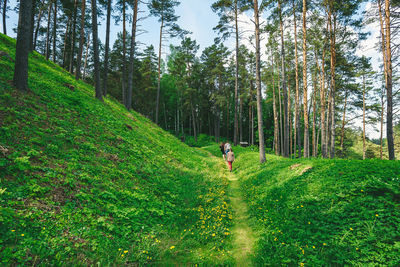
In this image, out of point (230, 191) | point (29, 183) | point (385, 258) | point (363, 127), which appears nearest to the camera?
point (385, 258)

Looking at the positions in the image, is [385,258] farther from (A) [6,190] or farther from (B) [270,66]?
(B) [270,66]

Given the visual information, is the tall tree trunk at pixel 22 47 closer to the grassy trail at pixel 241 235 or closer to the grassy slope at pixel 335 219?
the grassy trail at pixel 241 235

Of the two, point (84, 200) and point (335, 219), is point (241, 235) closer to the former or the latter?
point (335, 219)

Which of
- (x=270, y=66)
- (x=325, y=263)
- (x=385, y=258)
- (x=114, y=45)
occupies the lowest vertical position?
(x=325, y=263)

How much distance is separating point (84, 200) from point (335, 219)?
5883 mm

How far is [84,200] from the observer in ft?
13.1

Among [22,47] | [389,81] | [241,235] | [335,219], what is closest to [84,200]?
[241,235]

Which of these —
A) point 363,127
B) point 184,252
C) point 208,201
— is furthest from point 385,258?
point 363,127

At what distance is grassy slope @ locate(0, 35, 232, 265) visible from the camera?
2855mm

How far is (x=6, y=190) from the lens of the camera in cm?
322

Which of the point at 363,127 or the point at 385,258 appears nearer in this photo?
the point at 385,258

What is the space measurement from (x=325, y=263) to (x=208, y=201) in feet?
12.1

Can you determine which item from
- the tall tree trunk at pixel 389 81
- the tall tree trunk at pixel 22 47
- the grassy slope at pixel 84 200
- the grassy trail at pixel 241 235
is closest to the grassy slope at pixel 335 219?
the grassy trail at pixel 241 235

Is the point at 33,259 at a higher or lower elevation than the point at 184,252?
higher
